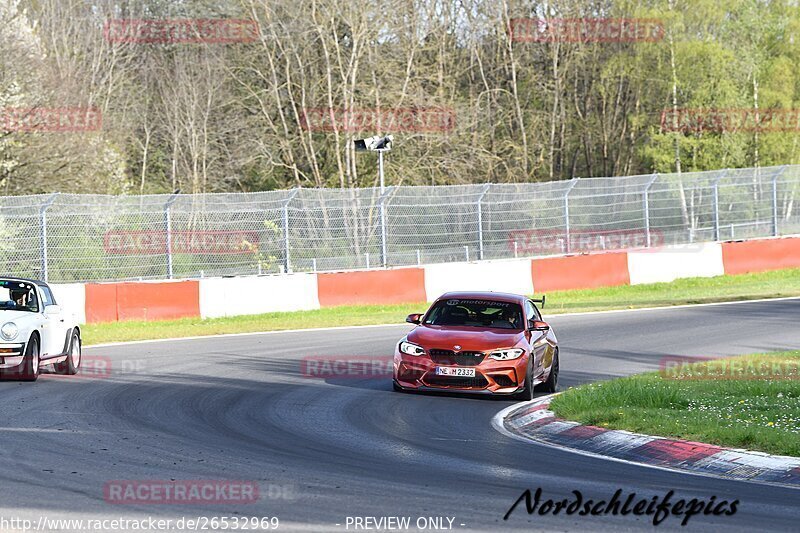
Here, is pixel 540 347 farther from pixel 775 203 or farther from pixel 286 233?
pixel 775 203

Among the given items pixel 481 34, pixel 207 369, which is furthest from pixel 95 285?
pixel 481 34

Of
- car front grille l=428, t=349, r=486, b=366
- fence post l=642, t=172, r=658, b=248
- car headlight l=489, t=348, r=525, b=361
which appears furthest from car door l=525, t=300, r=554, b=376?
fence post l=642, t=172, r=658, b=248

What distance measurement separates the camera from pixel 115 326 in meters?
25.1

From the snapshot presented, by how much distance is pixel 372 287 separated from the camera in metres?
28.7

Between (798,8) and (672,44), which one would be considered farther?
(798,8)

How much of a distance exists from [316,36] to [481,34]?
1055 cm

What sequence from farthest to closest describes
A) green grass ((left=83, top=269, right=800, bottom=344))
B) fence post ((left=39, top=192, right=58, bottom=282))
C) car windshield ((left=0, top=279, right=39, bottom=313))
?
fence post ((left=39, top=192, right=58, bottom=282)), green grass ((left=83, top=269, right=800, bottom=344)), car windshield ((left=0, top=279, right=39, bottom=313))

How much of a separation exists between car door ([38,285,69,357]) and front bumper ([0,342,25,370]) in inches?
21.2

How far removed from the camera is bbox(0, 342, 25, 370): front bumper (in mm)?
15406

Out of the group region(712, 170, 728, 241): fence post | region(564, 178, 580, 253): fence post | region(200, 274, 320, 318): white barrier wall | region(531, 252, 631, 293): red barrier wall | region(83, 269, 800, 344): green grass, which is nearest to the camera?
region(83, 269, 800, 344): green grass

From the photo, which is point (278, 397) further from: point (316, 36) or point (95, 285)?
point (316, 36)

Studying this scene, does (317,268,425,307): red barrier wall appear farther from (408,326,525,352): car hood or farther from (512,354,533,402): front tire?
(512,354,533,402): front tire

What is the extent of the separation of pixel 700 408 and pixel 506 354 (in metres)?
2.74

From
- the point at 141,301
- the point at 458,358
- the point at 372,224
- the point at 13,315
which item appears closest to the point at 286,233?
the point at 372,224
